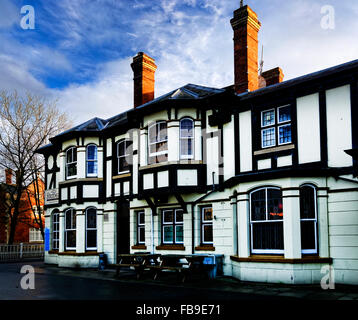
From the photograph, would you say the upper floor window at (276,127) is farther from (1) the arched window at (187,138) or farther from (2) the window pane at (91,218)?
(2) the window pane at (91,218)

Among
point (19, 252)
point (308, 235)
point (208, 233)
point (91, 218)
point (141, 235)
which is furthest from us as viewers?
point (19, 252)

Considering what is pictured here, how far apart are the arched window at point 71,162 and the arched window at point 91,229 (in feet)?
6.98

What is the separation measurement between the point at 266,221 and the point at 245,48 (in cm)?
765

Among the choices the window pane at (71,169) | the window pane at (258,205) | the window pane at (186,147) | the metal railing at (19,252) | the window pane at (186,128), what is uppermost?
the window pane at (186,128)

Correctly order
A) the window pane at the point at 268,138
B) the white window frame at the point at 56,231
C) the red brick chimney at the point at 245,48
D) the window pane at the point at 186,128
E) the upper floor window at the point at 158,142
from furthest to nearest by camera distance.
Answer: the white window frame at the point at 56,231
the red brick chimney at the point at 245,48
the upper floor window at the point at 158,142
the window pane at the point at 186,128
the window pane at the point at 268,138

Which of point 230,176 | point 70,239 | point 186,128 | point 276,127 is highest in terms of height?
point 186,128

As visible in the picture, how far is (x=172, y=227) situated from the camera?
16391mm

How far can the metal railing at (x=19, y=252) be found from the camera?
26.5 meters

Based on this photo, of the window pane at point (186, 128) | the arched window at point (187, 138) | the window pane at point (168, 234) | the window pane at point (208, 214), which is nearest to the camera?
the window pane at point (208, 214)

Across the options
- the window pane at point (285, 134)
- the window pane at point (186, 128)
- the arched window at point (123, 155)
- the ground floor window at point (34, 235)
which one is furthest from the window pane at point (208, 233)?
the ground floor window at point (34, 235)

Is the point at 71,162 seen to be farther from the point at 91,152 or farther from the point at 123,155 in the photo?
the point at 123,155

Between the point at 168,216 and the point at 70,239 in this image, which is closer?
the point at 168,216

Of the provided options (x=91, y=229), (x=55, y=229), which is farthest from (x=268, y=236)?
(x=55, y=229)
